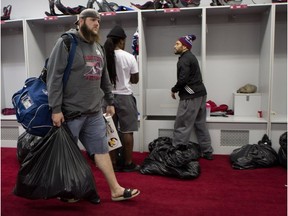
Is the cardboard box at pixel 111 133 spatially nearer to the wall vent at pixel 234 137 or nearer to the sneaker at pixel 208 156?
the sneaker at pixel 208 156

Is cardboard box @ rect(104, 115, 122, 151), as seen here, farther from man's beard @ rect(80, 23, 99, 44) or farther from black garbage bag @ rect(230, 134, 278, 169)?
black garbage bag @ rect(230, 134, 278, 169)

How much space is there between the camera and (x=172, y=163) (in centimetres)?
288

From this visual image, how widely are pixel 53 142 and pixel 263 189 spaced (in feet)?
5.84

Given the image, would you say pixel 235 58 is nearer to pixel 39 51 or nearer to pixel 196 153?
pixel 196 153

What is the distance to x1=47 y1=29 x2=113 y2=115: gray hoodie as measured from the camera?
6.22 ft

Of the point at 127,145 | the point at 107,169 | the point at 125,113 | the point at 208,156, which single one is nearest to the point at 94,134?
the point at 107,169

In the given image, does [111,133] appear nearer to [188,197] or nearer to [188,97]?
[188,197]

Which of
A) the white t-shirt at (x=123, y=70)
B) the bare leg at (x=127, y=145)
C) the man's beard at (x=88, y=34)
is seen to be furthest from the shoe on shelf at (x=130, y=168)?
the man's beard at (x=88, y=34)

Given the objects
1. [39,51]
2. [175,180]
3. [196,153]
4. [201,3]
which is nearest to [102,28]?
[39,51]

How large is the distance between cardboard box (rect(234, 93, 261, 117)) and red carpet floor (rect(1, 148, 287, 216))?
2.83ft

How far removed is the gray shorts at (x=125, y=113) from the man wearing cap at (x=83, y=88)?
702 millimetres

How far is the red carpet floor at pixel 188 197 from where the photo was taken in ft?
7.17

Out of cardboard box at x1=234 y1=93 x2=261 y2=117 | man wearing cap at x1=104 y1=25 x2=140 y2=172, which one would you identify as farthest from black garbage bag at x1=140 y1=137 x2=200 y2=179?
cardboard box at x1=234 y1=93 x2=261 y2=117

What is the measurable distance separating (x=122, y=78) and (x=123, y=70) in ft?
0.25
